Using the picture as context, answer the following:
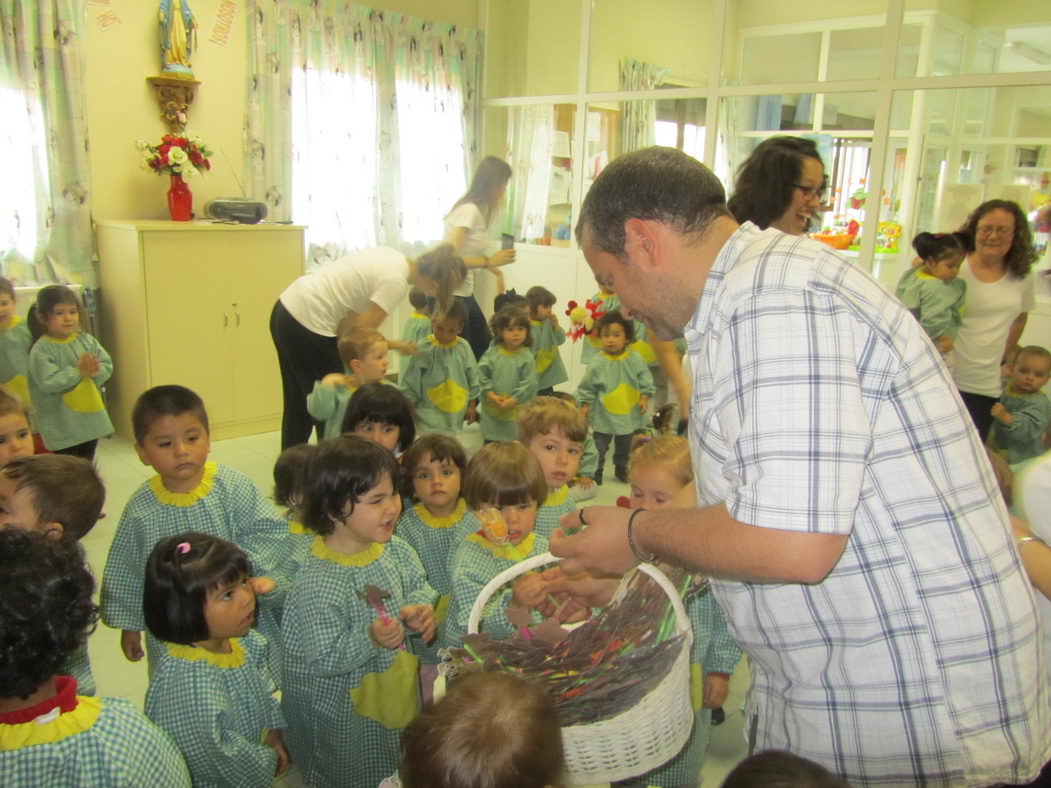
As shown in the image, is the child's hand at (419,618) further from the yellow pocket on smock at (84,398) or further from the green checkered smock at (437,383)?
the yellow pocket on smock at (84,398)

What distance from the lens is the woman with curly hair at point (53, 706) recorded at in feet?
3.60

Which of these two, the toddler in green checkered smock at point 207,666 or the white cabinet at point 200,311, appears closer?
the toddler in green checkered smock at point 207,666

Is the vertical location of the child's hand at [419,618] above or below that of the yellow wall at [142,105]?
below

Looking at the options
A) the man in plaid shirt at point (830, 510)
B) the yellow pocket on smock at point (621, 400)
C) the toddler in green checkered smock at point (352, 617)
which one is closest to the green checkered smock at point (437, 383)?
the yellow pocket on smock at point (621, 400)

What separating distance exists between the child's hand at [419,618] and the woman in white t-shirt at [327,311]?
1.93 m

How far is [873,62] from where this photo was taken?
4738mm

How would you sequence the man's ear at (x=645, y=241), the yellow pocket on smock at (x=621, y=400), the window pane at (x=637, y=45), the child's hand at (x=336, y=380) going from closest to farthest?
the man's ear at (x=645, y=241) < the child's hand at (x=336, y=380) < the yellow pocket on smock at (x=621, y=400) < the window pane at (x=637, y=45)

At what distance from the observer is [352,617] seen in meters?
1.75

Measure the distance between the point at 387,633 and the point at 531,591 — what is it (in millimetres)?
320

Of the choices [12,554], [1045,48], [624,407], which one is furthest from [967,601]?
[1045,48]

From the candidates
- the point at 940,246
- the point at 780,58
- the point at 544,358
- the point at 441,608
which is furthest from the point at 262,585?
the point at 780,58

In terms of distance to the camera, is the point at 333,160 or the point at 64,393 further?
the point at 333,160

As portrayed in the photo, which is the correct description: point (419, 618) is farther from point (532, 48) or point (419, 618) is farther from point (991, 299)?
point (532, 48)

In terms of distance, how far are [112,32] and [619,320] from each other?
3453 mm
